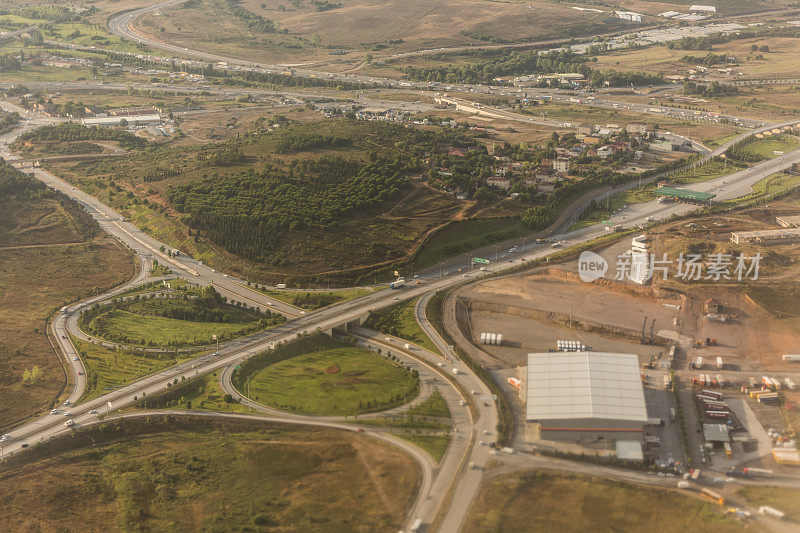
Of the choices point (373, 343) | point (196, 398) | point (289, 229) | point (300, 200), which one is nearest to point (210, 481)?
point (196, 398)

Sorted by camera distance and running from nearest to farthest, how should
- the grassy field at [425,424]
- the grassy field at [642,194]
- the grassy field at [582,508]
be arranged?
the grassy field at [582,508] → the grassy field at [425,424] → the grassy field at [642,194]

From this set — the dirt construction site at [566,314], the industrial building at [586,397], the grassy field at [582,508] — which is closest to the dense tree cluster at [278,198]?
the dirt construction site at [566,314]

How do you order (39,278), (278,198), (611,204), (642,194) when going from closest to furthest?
(39,278), (278,198), (611,204), (642,194)

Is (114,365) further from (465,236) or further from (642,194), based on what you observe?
(642,194)

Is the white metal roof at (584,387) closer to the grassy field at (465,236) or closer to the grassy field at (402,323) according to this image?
the grassy field at (402,323)

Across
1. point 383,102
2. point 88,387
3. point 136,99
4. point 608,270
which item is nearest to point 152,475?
point 88,387

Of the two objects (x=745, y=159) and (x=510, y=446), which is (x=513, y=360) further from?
(x=745, y=159)

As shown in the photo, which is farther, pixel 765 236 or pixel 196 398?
pixel 765 236
